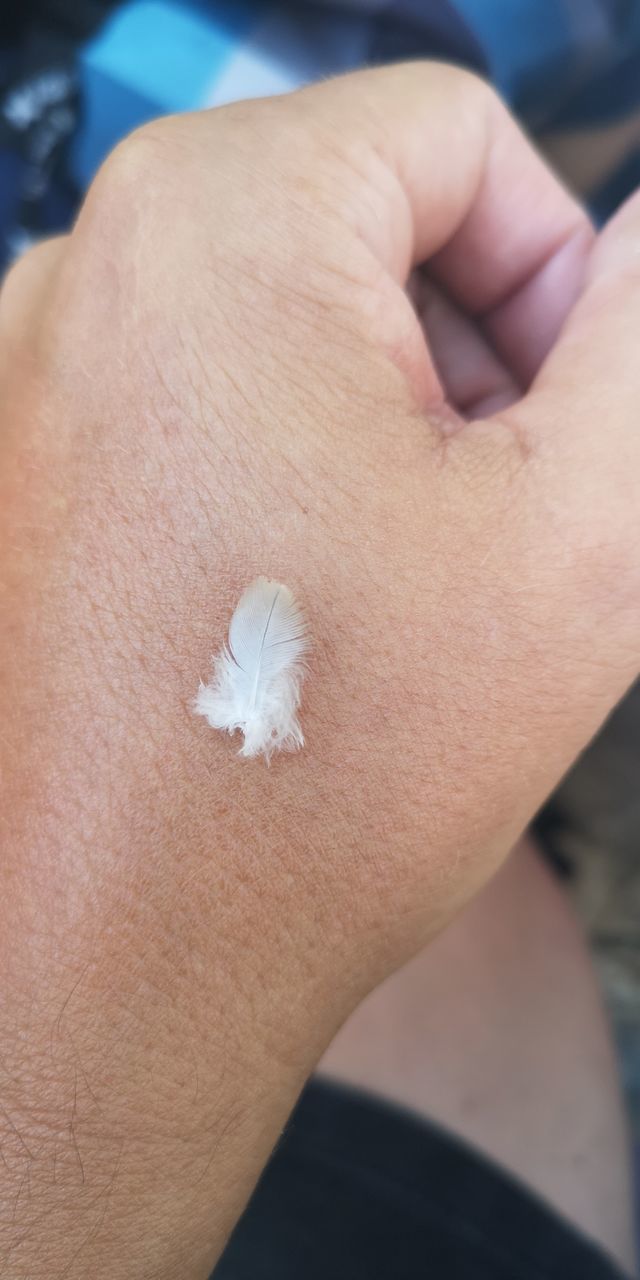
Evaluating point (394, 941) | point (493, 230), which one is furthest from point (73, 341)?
point (394, 941)

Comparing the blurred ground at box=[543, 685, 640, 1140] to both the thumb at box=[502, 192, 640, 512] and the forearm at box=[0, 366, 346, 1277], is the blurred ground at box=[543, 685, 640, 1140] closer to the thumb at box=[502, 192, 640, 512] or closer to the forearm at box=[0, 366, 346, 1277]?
the thumb at box=[502, 192, 640, 512]

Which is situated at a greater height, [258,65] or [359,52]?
[359,52]

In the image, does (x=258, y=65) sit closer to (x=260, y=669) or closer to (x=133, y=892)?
(x=260, y=669)

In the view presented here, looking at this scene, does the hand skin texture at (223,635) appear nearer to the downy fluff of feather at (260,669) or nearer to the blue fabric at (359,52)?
the downy fluff of feather at (260,669)

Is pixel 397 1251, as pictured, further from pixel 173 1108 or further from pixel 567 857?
pixel 567 857

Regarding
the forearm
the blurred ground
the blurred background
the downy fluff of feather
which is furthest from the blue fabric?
the blurred ground

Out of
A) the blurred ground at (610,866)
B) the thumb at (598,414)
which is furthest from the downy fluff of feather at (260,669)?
the blurred ground at (610,866)

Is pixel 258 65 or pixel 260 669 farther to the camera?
pixel 258 65

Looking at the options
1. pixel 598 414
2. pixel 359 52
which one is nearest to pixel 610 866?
pixel 598 414
